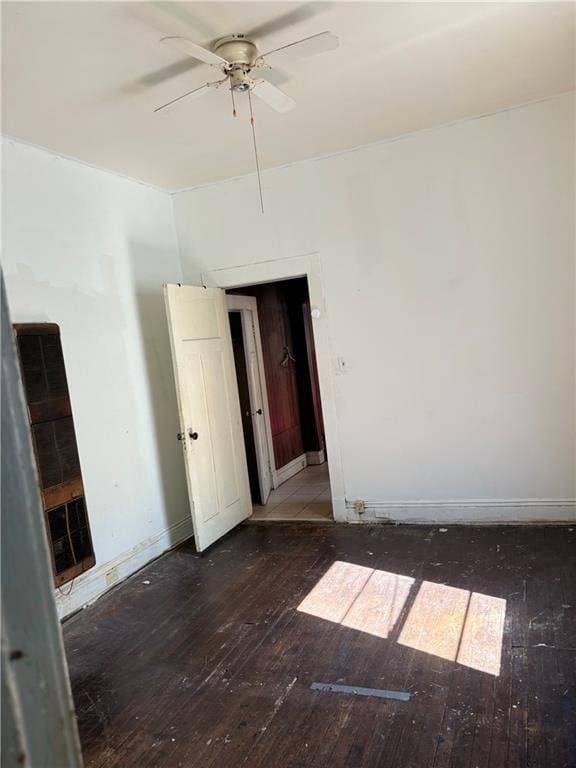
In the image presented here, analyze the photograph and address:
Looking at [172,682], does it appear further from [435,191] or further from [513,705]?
[435,191]

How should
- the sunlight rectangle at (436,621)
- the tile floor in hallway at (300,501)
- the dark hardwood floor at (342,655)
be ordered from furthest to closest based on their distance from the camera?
the tile floor in hallway at (300,501)
the sunlight rectangle at (436,621)
the dark hardwood floor at (342,655)

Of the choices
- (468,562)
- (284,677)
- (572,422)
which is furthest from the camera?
(572,422)

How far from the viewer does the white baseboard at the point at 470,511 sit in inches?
149

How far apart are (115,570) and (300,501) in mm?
1965

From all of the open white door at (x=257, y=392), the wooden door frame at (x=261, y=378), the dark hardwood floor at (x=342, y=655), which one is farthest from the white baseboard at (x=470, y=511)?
the wooden door frame at (x=261, y=378)

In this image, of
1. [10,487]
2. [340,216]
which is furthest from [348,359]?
[10,487]

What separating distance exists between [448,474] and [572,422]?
92cm

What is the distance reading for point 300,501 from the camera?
200 inches

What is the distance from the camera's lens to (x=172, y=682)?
2.51m

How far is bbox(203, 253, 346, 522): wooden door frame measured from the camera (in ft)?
13.7

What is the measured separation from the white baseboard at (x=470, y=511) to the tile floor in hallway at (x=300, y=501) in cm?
44

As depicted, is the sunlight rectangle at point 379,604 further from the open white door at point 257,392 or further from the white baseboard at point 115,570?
the open white door at point 257,392

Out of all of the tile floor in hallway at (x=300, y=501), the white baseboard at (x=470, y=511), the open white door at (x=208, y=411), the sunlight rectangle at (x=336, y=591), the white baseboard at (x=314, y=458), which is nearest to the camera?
the sunlight rectangle at (x=336, y=591)

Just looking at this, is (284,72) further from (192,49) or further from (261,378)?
(261,378)
